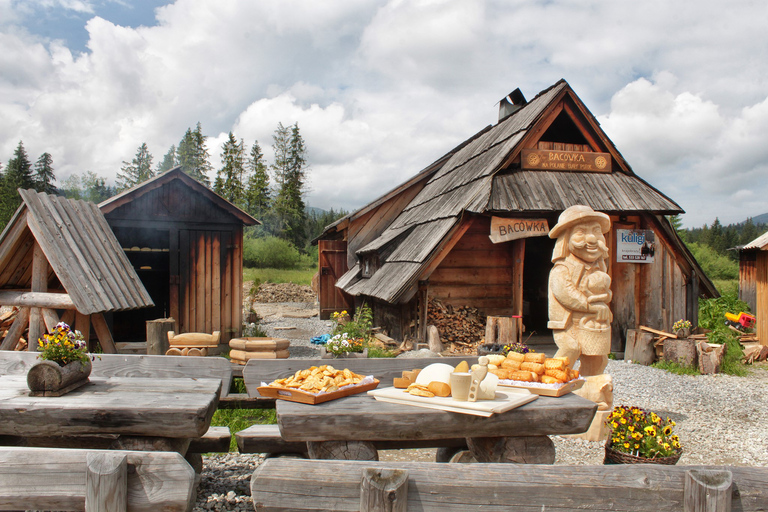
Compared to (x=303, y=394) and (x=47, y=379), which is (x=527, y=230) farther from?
(x=47, y=379)

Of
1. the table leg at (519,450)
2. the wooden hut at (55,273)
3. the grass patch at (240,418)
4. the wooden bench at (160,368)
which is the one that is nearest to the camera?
the table leg at (519,450)

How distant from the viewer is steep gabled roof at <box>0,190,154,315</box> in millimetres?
5484

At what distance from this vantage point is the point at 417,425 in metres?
2.82

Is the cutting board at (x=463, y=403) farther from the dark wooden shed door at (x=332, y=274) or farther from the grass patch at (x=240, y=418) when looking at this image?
the dark wooden shed door at (x=332, y=274)

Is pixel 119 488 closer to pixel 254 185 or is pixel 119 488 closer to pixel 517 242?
pixel 517 242

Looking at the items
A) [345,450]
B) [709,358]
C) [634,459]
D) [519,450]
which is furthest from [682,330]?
[345,450]

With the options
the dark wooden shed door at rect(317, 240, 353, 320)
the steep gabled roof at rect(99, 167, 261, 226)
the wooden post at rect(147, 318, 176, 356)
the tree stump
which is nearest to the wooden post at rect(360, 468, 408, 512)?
the wooden post at rect(147, 318, 176, 356)

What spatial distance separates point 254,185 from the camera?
152 feet

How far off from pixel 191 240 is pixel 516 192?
6.98m

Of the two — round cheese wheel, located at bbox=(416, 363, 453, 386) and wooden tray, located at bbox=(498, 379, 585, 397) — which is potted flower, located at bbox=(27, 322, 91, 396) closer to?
round cheese wheel, located at bbox=(416, 363, 453, 386)

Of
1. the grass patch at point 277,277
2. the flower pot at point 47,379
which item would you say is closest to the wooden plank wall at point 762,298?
the flower pot at point 47,379

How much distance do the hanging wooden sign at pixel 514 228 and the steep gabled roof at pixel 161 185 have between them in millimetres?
5189

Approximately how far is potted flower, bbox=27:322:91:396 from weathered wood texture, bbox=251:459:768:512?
1.75 metres

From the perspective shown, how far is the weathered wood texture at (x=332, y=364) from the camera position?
3.64 m
